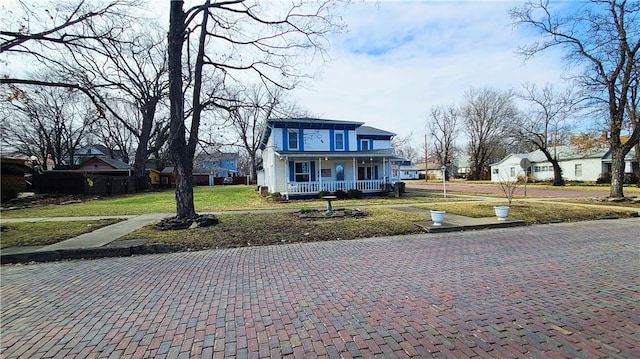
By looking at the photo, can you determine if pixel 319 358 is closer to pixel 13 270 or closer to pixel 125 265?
pixel 125 265

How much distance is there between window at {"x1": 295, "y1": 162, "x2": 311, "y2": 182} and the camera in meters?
21.6

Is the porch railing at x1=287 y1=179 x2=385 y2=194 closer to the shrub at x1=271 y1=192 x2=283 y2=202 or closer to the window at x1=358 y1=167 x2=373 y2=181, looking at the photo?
the shrub at x1=271 y1=192 x2=283 y2=202

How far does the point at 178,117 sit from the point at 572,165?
4906cm

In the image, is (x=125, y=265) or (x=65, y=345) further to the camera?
(x=125, y=265)

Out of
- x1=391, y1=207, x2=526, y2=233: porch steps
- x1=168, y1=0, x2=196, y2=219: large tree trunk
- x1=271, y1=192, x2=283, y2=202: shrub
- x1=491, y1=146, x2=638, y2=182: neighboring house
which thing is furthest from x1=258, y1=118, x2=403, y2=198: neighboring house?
x1=491, y1=146, x2=638, y2=182: neighboring house

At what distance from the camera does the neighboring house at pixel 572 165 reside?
35.4 meters

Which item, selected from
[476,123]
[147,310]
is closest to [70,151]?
[147,310]

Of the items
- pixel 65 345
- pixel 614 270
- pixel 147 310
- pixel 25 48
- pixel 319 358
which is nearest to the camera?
pixel 319 358

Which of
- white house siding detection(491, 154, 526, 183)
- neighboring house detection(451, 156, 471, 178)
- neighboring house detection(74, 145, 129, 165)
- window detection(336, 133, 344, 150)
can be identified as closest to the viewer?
window detection(336, 133, 344, 150)

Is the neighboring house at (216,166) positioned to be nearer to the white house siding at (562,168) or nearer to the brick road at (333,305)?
the white house siding at (562,168)

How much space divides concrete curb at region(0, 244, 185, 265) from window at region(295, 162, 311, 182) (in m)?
14.5

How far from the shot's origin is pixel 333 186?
2119 cm

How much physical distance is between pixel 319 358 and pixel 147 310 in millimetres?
2528

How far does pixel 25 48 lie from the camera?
8633 mm
